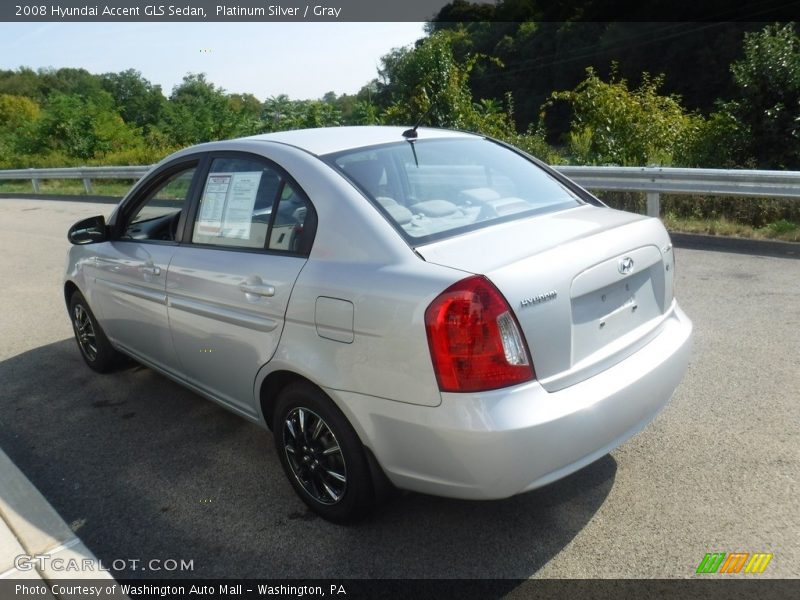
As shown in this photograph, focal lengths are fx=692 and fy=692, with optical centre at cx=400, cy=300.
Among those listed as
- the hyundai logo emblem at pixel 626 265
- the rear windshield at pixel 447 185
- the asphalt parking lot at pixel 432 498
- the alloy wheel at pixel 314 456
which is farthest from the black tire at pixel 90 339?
the hyundai logo emblem at pixel 626 265

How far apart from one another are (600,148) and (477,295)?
9.81m

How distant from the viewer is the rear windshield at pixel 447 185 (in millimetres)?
3043

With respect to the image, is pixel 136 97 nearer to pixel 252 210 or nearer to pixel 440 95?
pixel 440 95

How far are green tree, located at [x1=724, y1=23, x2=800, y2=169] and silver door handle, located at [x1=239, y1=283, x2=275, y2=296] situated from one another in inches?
391

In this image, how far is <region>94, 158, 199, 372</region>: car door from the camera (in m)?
4.05

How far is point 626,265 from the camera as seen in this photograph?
2.91m

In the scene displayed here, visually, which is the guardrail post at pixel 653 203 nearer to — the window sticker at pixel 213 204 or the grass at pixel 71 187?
the window sticker at pixel 213 204

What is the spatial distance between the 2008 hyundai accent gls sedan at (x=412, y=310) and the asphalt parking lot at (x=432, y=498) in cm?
32

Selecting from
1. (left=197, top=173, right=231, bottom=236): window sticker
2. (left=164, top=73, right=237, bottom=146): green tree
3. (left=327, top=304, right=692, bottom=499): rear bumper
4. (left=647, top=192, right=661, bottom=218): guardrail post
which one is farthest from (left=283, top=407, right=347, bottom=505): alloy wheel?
(left=164, top=73, right=237, bottom=146): green tree

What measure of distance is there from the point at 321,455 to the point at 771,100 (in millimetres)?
10543

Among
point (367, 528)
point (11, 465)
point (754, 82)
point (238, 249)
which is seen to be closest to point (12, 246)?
point (11, 465)

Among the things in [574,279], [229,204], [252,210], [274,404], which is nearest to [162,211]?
[229,204]

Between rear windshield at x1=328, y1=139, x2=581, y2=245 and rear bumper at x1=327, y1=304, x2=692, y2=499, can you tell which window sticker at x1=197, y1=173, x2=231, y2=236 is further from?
rear bumper at x1=327, y1=304, x2=692, y2=499
